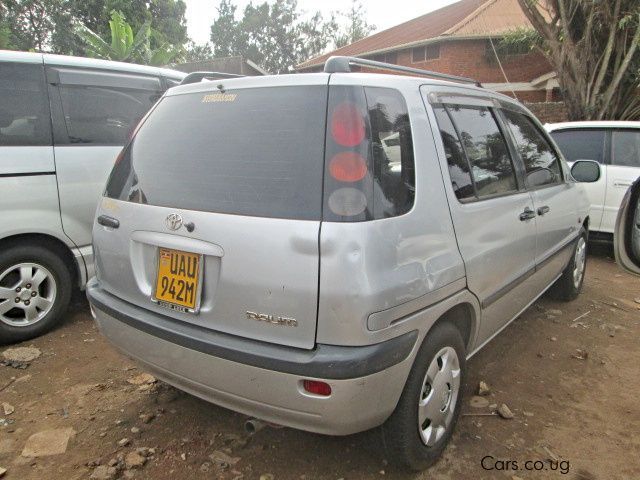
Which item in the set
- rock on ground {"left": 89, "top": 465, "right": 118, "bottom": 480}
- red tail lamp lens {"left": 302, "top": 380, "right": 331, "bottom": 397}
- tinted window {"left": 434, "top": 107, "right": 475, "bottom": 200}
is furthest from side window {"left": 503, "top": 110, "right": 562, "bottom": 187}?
rock on ground {"left": 89, "top": 465, "right": 118, "bottom": 480}

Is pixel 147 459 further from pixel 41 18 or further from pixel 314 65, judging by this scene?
pixel 41 18

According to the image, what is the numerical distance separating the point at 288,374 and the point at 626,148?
564 centimetres

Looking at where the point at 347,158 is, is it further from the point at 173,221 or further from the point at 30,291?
the point at 30,291

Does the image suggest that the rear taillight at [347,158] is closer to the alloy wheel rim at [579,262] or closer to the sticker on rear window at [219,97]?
the sticker on rear window at [219,97]

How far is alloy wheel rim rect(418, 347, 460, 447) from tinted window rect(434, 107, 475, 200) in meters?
0.76

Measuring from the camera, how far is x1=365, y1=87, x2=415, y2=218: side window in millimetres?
1875

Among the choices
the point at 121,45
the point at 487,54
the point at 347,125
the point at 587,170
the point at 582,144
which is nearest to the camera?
the point at 347,125

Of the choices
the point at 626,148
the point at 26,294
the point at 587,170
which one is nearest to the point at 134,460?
the point at 26,294

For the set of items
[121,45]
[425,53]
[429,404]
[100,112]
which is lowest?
[429,404]

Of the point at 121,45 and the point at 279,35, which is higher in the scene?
the point at 279,35

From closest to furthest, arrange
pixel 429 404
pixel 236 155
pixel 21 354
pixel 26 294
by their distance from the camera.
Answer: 1. pixel 236 155
2. pixel 429 404
3. pixel 21 354
4. pixel 26 294

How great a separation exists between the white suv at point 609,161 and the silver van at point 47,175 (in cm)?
532

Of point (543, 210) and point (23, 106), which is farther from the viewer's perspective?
point (23, 106)

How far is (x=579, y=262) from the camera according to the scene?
4547mm
